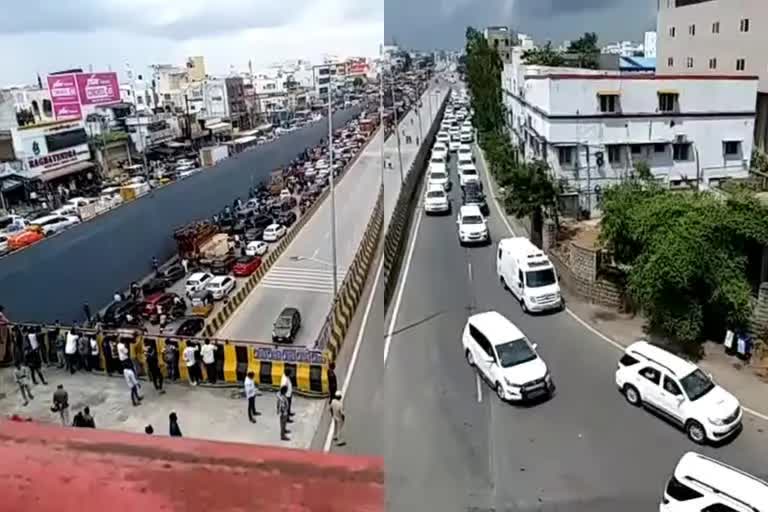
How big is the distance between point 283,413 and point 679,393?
1.54 meters

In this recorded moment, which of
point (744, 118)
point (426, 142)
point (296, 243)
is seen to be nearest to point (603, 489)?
point (426, 142)

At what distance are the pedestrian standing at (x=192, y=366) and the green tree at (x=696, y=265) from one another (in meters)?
2.07

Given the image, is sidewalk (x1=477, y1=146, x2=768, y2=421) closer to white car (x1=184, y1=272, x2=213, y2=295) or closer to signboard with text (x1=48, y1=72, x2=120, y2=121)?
→ white car (x1=184, y1=272, x2=213, y2=295)

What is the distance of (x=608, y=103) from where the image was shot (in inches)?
145

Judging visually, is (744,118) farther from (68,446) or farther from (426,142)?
(68,446)

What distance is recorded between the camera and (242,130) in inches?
612

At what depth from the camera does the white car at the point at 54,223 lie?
8.16 m

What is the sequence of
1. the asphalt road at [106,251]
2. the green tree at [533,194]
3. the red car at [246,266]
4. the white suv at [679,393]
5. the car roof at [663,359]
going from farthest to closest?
the red car at [246,266]
the asphalt road at [106,251]
the green tree at [533,194]
the car roof at [663,359]
the white suv at [679,393]

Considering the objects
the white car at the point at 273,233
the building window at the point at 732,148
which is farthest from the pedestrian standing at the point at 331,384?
the white car at the point at 273,233

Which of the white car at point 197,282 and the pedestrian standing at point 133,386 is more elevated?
the pedestrian standing at point 133,386

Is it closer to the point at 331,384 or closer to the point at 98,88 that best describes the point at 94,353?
the point at 331,384

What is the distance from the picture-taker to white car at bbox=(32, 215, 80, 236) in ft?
26.8

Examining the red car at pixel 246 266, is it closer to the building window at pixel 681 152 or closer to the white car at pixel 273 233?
the white car at pixel 273 233

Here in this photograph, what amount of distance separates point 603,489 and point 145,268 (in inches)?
250
